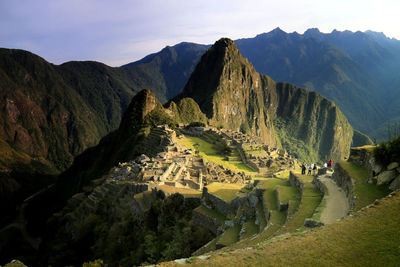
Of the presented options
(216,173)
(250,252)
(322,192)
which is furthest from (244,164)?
(250,252)

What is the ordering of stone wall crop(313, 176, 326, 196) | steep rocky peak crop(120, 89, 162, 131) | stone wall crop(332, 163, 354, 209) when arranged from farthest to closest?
steep rocky peak crop(120, 89, 162, 131), stone wall crop(313, 176, 326, 196), stone wall crop(332, 163, 354, 209)

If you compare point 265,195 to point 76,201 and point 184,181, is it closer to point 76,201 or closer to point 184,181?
point 184,181

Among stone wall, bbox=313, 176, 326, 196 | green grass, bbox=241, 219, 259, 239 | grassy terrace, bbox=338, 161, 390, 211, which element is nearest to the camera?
grassy terrace, bbox=338, 161, 390, 211

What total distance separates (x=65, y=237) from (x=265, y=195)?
26284 millimetres

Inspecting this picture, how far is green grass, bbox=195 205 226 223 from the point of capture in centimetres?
2125

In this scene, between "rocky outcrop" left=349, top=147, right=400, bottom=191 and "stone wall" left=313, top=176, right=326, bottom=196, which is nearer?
"rocky outcrop" left=349, top=147, right=400, bottom=191

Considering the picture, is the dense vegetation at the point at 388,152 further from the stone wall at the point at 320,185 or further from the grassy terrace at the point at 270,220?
the grassy terrace at the point at 270,220

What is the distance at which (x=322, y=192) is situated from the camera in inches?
752

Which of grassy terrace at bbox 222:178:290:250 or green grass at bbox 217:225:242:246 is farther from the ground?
grassy terrace at bbox 222:178:290:250

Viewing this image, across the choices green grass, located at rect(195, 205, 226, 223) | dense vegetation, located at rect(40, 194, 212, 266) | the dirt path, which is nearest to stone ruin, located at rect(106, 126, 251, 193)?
dense vegetation, located at rect(40, 194, 212, 266)

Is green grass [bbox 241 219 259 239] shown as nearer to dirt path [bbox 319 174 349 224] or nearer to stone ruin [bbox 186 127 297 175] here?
dirt path [bbox 319 174 349 224]

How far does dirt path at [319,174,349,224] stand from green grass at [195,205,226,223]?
7.89 m

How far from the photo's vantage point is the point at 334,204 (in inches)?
628

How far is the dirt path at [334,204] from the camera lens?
14.0m
